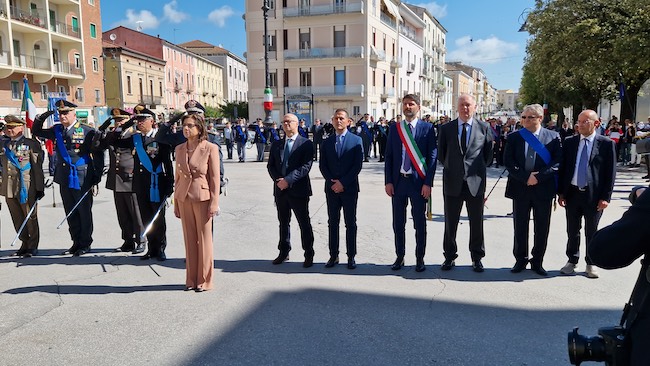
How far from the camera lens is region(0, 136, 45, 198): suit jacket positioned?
6.51 metres

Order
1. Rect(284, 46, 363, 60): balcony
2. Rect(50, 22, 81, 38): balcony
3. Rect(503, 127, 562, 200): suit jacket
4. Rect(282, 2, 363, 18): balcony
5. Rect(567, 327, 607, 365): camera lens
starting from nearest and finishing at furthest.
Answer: Rect(567, 327, 607, 365): camera lens < Rect(503, 127, 562, 200): suit jacket < Rect(50, 22, 81, 38): balcony < Rect(282, 2, 363, 18): balcony < Rect(284, 46, 363, 60): balcony

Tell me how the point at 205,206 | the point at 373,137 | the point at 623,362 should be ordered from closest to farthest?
the point at 623,362
the point at 205,206
the point at 373,137

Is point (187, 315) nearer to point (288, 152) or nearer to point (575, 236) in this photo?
point (288, 152)

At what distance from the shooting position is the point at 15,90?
1344 inches

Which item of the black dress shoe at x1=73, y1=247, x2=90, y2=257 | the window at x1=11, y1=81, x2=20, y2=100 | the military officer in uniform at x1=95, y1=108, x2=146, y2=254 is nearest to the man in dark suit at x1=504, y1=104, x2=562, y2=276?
the military officer in uniform at x1=95, y1=108, x2=146, y2=254

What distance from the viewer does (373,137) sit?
2272cm

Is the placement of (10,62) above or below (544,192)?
above

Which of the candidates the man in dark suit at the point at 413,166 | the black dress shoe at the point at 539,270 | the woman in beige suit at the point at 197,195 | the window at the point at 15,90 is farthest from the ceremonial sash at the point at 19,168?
the window at the point at 15,90

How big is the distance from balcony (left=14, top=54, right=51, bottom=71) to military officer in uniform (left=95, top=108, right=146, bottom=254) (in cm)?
3303

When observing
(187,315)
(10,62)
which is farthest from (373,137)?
(10,62)

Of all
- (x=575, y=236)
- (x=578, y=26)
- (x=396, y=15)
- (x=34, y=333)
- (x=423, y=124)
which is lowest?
(x=34, y=333)

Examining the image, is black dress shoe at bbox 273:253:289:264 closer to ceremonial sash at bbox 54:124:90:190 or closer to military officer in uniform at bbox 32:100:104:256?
military officer in uniform at bbox 32:100:104:256

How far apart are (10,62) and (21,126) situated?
3168cm

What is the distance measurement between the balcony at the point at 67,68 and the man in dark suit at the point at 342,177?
38591mm
